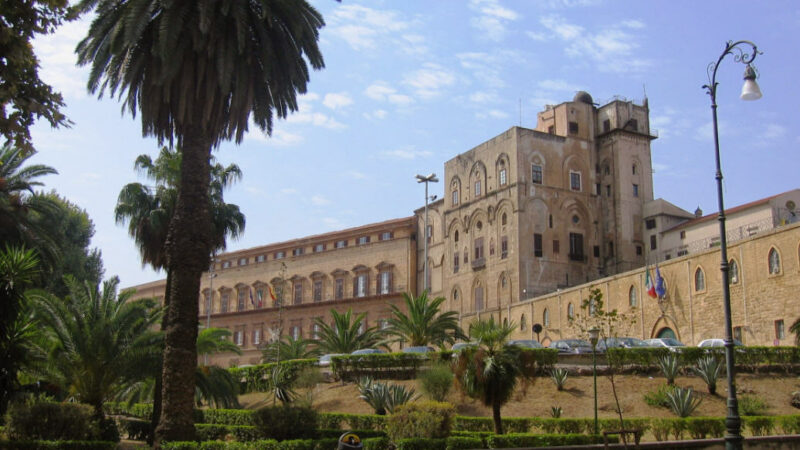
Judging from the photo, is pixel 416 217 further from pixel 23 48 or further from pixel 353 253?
pixel 23 48

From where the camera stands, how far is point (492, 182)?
57.5 meters

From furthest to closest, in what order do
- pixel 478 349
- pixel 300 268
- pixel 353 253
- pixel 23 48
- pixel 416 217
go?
pixel 300 268, pixel 353 253, pixel 416 217, pixel 478 349, pixel 23 48

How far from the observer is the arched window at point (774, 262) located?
34378 millimetres

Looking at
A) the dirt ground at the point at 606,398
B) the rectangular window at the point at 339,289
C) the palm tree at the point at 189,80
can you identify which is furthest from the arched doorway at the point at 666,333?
the rectangular window at the point at 339,289

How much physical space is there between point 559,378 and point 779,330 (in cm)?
1209

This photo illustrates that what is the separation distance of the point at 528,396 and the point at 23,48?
22.7m

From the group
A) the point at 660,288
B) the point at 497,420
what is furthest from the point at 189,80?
the point at 660,288

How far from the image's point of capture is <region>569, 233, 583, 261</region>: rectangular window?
5559 centimetres

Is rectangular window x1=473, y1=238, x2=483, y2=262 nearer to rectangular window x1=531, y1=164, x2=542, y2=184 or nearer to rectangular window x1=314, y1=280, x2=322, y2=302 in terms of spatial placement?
rectangular window x1=531, y1=164, x2=542, y2=184

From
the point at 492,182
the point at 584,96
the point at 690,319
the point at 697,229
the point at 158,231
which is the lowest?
the point at 690,319

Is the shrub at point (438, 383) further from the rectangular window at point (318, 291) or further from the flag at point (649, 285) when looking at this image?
the rectangular window at point (318, 291)

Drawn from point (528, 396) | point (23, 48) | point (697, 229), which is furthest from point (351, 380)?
point (697, 229)

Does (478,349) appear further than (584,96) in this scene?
No

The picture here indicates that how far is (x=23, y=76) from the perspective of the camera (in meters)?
9.91
